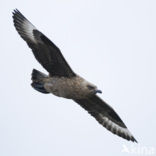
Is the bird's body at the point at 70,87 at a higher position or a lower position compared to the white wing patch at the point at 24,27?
lower

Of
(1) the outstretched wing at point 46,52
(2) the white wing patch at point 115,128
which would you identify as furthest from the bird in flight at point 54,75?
(2) the white wing patch at point 115,128

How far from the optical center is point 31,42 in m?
11.0

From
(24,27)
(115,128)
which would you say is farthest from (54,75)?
(115,128)

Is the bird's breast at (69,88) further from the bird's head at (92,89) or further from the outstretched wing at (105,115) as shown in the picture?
the outstretched wing at (105,115)

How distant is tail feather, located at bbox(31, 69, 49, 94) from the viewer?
36.3ft

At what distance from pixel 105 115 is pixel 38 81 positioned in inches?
57.1

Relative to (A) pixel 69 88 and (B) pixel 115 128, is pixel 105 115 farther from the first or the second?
(A) pixel 69 88

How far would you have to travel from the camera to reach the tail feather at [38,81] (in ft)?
36.3

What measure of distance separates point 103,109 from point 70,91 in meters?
1.21

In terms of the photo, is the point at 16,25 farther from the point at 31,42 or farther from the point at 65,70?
the point at 65,70

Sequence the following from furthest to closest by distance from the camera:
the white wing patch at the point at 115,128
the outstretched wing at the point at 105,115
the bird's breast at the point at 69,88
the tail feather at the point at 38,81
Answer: the white wing patch at the point at 115,128, the outstretched wing at the point at 105,115, the tail feather at the point at 38,81, the bird's breast at the point at 69,88

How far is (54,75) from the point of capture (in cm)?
1099

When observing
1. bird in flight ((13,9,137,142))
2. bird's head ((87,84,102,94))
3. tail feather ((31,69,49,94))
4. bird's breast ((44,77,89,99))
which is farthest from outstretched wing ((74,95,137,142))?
tail feather ((31,69,49,94))

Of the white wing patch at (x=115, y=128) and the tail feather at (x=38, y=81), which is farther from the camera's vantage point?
the white wing patch at (x=115, y=128)
